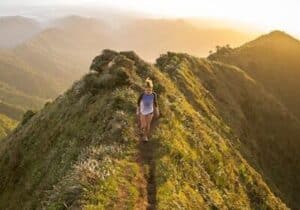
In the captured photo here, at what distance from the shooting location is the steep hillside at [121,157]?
82.6 ft

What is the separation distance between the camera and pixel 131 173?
27250 mm

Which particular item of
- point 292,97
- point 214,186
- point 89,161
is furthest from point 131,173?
point 292,97

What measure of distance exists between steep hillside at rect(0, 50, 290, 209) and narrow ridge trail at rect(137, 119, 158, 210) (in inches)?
2.2

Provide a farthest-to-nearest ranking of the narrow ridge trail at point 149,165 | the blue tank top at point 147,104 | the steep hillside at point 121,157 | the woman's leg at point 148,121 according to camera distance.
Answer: the woman's leg at point 148,121, the blue tank top at point 147,104, the narrow ridge trail at point 149,165, the steep hillside at point 121,157

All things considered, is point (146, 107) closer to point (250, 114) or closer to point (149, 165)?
point (149, 165)

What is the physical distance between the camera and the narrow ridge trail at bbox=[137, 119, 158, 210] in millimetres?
25578

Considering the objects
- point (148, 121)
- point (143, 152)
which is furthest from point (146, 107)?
point (143, 152)

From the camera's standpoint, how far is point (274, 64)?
118812 mm

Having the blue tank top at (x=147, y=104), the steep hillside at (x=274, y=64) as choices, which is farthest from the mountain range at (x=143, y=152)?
the steep hillside at (x=274, y=64)

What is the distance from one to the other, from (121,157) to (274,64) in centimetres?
9621

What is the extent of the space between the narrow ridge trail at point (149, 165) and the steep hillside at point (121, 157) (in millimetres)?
55

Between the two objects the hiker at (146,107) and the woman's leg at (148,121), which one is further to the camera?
the woman's leg at (148,121)

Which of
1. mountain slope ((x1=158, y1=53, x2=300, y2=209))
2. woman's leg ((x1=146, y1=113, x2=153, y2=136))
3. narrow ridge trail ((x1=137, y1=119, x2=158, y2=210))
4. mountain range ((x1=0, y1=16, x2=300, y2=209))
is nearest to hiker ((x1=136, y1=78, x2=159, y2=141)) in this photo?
woman's leg ((x1=146, y1=113, x2=153, y2=136))

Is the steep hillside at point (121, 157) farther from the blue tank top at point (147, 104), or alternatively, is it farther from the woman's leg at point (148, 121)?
the blue tank top at point (147, 104)
